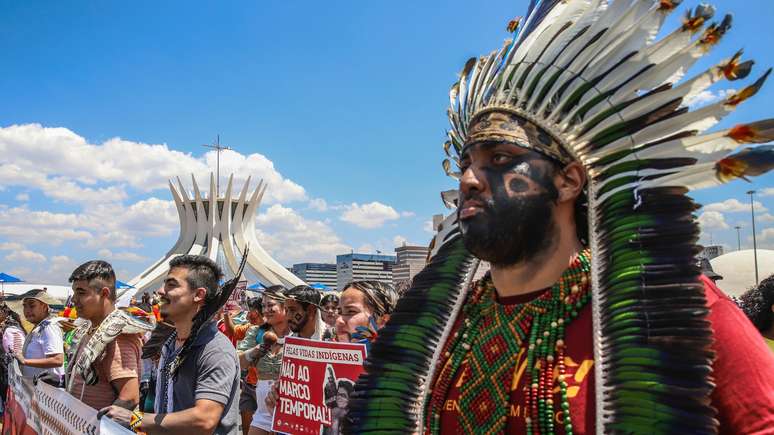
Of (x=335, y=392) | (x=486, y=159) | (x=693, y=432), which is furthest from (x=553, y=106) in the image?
(x=335, y=392)

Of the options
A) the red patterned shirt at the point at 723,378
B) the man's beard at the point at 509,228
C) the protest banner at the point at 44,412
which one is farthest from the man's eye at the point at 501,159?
the protest banner at the point at 44,412

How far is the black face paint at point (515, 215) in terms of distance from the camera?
5.59 ft

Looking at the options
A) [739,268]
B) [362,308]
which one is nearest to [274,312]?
[362,308]

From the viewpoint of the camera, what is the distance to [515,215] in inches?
67.1

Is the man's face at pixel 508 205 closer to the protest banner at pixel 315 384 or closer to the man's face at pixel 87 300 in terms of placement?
the protest banner at pixel 315 384

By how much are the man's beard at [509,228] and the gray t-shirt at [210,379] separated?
2.31 metres

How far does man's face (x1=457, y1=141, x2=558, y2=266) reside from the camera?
1707 mm

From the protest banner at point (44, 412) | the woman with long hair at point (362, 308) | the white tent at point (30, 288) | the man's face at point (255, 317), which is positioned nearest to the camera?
the protest banner at point (44, 412)

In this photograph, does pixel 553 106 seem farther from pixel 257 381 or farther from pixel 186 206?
pixel 186 206

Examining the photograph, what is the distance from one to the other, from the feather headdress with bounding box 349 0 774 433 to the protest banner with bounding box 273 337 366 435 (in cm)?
201

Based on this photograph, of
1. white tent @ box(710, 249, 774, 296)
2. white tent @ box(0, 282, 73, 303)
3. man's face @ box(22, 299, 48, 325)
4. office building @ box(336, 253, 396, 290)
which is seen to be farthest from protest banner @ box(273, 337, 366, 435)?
office building @ box(336, 253, 396, 290)

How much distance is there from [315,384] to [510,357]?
284 cm

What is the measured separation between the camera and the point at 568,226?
6.01ft

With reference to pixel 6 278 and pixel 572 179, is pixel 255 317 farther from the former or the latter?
pixel 6 278
